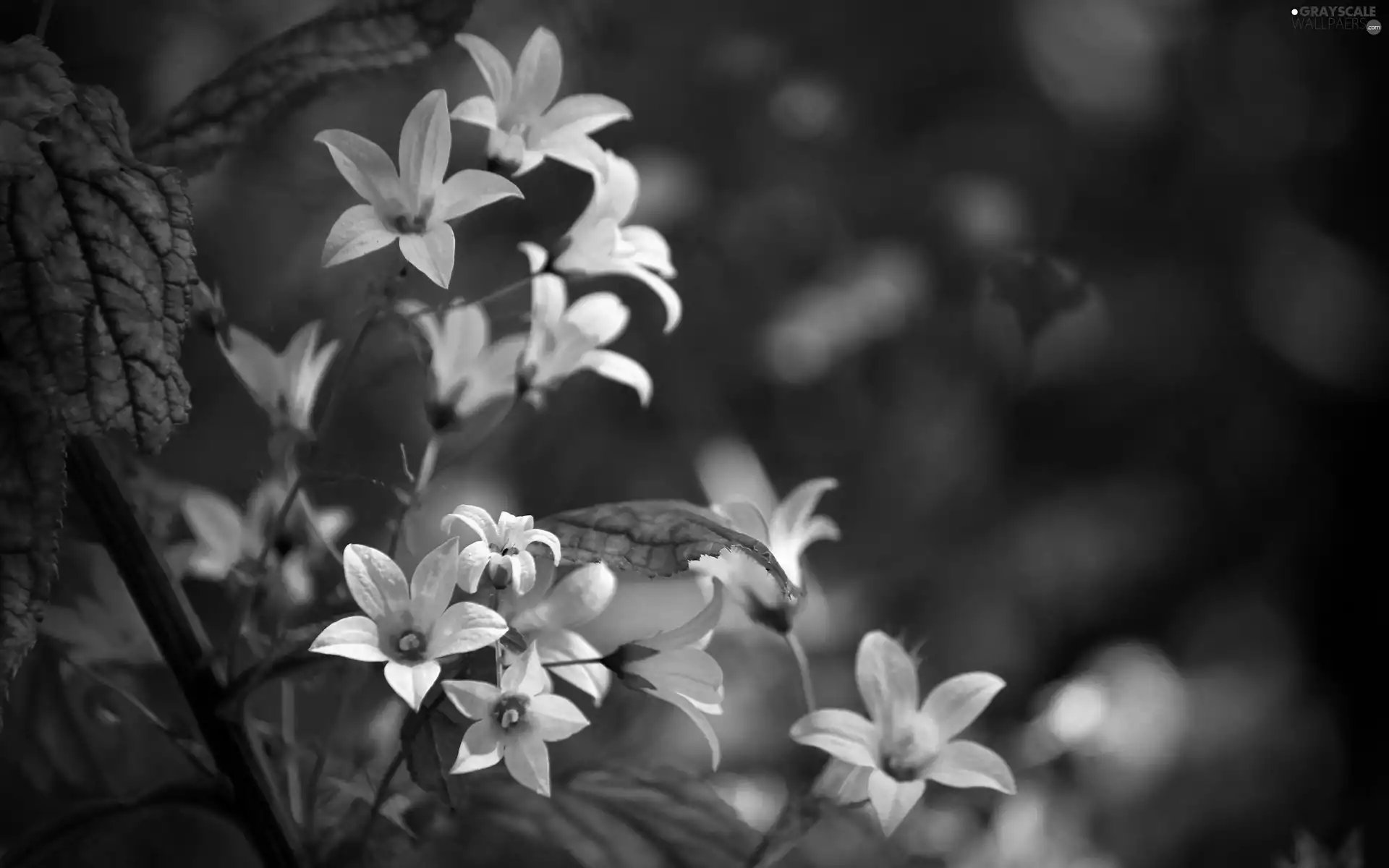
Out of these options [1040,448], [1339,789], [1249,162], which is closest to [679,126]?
[1040,448]

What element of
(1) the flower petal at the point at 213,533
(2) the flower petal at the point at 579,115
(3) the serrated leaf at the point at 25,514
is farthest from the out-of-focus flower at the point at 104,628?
(2) the flower petal at the point at 579,115

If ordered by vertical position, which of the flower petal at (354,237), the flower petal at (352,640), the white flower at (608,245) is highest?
the flower petal at (354,237)

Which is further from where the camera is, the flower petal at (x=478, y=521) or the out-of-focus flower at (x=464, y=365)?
the out-of-focus flower at (x=464, y=365)

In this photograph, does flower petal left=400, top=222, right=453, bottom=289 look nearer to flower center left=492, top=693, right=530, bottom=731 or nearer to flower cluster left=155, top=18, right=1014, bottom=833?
flower cluster left=155, top=18, right=1014, bottom=833

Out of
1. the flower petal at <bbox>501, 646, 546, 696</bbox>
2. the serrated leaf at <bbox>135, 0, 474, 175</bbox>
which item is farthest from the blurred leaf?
the serrated leaf at <bbox>135, 0, 474, 175</bbox>

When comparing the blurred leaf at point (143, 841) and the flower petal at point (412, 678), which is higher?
the flower petal at point (412, 678)

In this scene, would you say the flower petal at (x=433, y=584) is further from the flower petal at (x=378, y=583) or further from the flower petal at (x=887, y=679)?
the flower petal at (x=887, y=679)

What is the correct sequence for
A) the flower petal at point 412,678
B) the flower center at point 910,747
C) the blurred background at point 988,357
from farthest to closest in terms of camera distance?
the blurred background at point 988,357, the flower center at point 910,747, the flower petal at point 412,678
